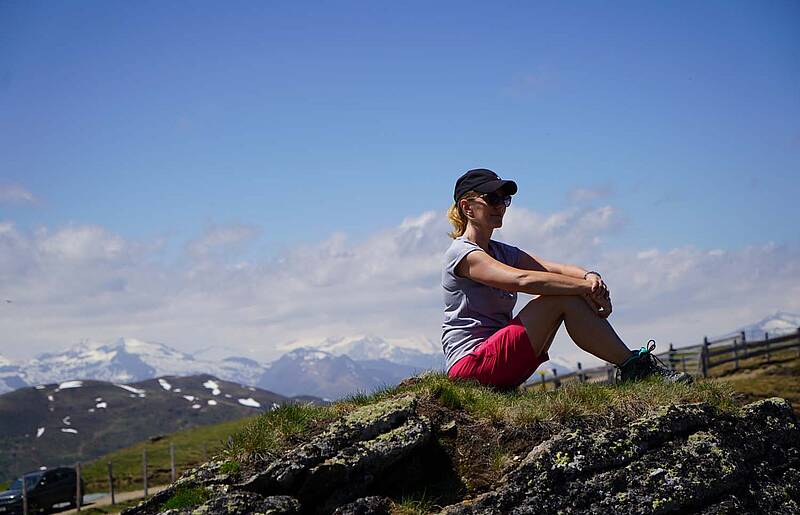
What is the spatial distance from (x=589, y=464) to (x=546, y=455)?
14.8 inches

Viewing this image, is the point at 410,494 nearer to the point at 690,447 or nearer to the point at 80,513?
the point at 690,447

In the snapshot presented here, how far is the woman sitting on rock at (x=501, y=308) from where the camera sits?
26.1 feet

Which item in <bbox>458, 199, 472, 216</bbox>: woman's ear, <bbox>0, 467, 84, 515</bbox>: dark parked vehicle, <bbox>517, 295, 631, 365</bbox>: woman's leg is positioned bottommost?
<bbox>0, 467, 84, 515</bbox>: dark parked vehicle

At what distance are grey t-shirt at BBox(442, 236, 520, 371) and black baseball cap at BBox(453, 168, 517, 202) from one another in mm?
585

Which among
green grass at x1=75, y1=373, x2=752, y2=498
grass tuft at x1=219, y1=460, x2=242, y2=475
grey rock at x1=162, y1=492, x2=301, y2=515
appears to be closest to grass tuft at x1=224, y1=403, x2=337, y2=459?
green grass at x1=75, y1=373, x2=752, y2=498

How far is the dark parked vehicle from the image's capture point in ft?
143

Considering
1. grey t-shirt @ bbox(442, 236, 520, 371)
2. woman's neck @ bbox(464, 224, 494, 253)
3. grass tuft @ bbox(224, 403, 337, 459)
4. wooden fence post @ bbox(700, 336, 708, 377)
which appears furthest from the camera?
wooden fence post @ bbox(700, 336, 708, 377)

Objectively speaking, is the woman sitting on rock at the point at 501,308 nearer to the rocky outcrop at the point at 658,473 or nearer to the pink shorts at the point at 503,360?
the pink shorts at the point at 503,360

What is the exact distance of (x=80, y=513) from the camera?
39.4 m

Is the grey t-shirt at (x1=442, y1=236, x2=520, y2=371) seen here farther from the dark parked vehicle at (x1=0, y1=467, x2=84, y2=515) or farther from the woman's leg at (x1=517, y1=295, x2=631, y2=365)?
the dark parked vehicle at (x1=0, y1=467, x2=84, y2=515)

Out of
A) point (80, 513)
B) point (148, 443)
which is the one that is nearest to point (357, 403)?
point (80, 513)

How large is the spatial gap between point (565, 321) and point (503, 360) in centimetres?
78

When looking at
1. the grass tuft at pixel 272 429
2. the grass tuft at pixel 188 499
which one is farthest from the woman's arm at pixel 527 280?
the grass tuft at pixel 188 499

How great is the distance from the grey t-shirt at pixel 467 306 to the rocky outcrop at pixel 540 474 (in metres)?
1.33
